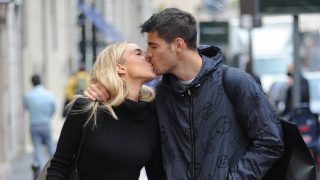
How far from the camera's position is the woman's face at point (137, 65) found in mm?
4273

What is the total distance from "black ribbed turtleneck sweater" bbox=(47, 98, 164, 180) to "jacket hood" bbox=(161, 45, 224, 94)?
19 cm

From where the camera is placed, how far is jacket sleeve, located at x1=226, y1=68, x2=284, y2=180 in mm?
4059

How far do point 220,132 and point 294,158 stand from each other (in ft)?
1.15

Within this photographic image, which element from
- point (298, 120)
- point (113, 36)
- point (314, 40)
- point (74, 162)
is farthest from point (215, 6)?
point (74, 162)

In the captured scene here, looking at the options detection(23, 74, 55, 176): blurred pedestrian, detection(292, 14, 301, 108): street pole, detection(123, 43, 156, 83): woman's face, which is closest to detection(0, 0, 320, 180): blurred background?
detection(292, 14, 301, 108): street pole

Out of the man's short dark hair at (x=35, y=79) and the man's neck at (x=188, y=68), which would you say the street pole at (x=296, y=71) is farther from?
the man's neck at (x=188, y=68)

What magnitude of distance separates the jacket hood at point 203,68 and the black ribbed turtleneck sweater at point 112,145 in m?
0.19

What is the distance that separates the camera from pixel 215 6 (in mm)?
26031

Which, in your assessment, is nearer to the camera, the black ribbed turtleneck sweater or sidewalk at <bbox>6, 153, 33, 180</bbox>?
the black ribbed turtleneck sweater

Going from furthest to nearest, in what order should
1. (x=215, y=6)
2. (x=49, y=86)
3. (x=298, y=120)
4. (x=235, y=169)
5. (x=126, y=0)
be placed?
(x=126, y=0) < (x=215, y=6) < (x=49, y=86) < (x=298, y=120) < (x=235, y=169)

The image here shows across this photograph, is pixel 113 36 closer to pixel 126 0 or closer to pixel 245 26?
pixel 245 26

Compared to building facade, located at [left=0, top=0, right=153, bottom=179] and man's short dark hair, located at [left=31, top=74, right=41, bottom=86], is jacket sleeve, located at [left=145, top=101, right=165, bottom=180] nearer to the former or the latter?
building facade, located at [left=0, top=0, right=153, bottom=179]

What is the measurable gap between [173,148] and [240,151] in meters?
0.30

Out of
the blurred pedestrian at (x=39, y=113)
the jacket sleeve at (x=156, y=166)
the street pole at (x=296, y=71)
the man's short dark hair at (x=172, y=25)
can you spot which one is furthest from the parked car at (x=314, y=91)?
the man's short dark hair at (x=172, y=25)
